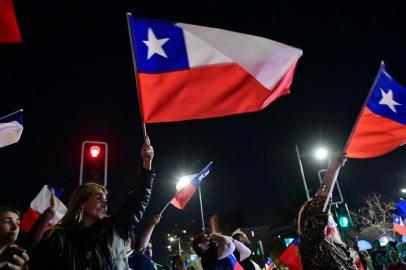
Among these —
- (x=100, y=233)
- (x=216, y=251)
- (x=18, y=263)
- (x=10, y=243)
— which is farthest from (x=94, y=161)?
(x=18, y=263)

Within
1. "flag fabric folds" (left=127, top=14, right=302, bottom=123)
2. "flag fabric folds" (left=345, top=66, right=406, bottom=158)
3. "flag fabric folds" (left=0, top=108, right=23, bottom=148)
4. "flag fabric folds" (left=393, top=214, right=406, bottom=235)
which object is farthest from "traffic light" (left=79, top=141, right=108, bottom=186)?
"flag fabric folds" (left=393, top=214, right=406, bottom=235)

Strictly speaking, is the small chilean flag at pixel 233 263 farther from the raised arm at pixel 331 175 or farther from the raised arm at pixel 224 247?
the raised arm at pixel 331 175

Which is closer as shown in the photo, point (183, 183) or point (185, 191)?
point (185, 191)

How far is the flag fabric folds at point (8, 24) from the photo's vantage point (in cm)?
439

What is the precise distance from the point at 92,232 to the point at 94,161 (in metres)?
5.35

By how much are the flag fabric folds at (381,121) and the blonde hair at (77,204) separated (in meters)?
3.58

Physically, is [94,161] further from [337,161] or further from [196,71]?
[337,161]

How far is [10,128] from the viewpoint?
7.75 m

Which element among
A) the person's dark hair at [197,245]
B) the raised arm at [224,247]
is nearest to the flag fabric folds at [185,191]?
the person's dark hair at [197,245]

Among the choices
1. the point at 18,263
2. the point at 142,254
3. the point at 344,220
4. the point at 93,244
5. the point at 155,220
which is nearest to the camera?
the point at 18,263

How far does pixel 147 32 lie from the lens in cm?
529

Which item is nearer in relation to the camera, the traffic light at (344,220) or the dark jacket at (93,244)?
the dark jacket at (93,244)

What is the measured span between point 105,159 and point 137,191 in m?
4.87

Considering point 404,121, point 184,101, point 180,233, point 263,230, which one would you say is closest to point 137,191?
point 184,101
